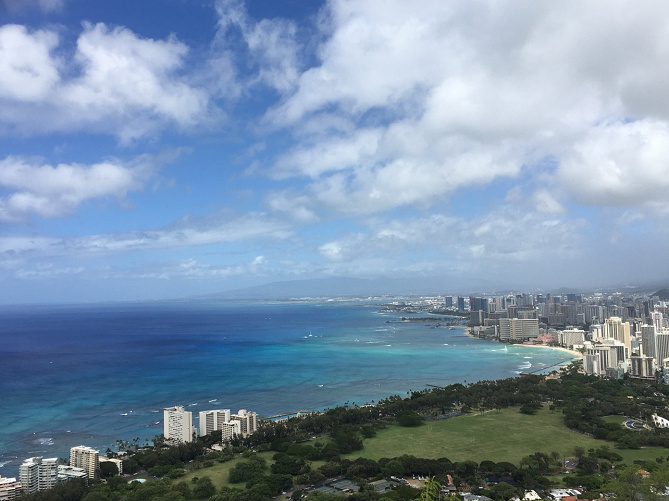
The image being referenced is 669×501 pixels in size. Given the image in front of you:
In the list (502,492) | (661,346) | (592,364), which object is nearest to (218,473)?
(502,492)

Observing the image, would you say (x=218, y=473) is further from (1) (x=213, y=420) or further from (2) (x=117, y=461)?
(1) (x=213, y=420)

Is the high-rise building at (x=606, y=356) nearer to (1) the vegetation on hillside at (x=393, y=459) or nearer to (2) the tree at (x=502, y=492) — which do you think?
(1) the vegetation on hillside at (x=393, y=459)

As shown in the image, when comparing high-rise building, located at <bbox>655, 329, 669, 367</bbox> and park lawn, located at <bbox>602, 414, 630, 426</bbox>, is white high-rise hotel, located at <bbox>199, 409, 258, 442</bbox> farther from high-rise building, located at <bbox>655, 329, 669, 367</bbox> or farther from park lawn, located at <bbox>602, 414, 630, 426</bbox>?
high-rise building, located at <bbox>655, 329, 669, 367</bbox>

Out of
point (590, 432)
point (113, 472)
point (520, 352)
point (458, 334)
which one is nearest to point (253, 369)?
point (113, 472)

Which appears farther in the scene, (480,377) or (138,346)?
(138,346)

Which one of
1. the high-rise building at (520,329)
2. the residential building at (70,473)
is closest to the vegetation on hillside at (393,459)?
the residential building at (70,473)

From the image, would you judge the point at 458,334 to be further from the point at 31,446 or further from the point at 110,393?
the point at 31,446

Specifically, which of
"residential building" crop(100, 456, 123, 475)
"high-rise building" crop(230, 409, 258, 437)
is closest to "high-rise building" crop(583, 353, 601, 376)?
"high-rise building" crop(230, 409, 258, 437)
